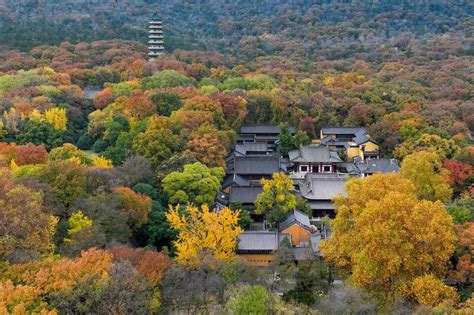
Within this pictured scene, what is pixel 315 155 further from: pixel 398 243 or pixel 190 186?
pixel 398 243

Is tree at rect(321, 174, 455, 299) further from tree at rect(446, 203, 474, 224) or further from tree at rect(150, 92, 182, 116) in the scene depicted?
tree at rect(150, 92, 182, 116)

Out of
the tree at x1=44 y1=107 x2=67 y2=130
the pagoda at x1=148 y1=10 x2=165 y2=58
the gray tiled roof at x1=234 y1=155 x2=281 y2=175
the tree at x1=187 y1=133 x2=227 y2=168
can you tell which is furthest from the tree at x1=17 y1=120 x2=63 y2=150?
the pagoda at x1=148 y1=10 x2=165 y2=58

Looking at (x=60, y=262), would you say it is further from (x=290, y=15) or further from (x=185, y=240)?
(x=290, y=15)

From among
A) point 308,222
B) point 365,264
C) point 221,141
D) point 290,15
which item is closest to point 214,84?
point 221,141

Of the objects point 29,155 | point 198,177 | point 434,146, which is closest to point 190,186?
point 198,177

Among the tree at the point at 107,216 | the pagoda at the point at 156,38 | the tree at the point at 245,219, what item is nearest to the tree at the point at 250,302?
the tree at the point at 107,216

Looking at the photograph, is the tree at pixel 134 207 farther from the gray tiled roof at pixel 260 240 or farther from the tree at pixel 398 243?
the tree at pixel 398 243

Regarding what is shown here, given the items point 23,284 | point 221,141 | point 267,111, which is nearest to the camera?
point 23,284
